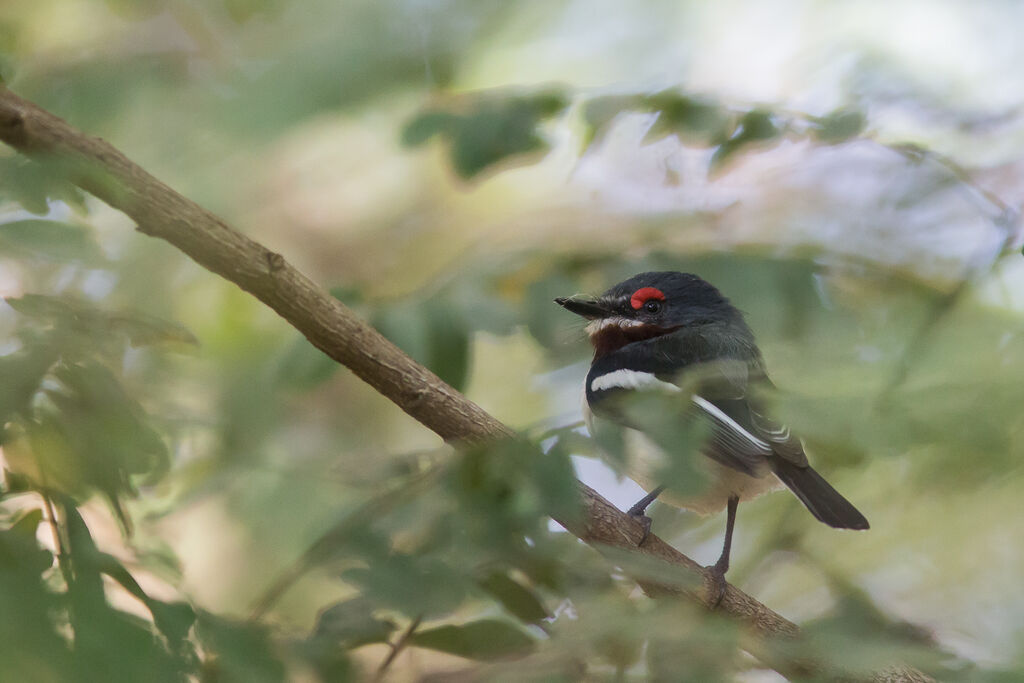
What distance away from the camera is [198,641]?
1482mm

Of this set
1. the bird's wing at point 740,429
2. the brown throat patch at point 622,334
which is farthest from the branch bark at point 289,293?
the brown throat patch at point 622,334

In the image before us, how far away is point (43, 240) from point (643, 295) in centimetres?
178

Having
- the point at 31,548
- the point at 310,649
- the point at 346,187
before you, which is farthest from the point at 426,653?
the point at 346,187

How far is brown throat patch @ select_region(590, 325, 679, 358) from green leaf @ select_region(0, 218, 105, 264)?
164 centimetres

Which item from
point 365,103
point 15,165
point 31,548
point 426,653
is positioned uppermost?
point 365,103

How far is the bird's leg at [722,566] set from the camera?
1.90 m

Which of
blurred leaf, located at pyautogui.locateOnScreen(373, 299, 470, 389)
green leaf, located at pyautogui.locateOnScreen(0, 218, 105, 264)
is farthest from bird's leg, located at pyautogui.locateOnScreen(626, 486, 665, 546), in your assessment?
green leaf, located at pyautogui.locateOnScreen(0, 218, 105, 264)

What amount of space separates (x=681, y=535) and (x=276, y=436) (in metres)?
1.40

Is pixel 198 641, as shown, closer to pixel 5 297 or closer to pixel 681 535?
pixel 5 297

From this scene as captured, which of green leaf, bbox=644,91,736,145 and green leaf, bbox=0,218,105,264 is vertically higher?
green leaf, bbox=644,91,736,145

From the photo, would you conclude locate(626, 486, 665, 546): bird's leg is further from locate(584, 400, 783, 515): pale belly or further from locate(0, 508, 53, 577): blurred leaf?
locate(0, 508, 53, 577): blurred leaf

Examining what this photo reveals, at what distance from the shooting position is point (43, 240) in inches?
67.5

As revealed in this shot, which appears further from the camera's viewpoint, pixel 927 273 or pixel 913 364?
pixel 927 273

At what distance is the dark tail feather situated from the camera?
220 centimetres
